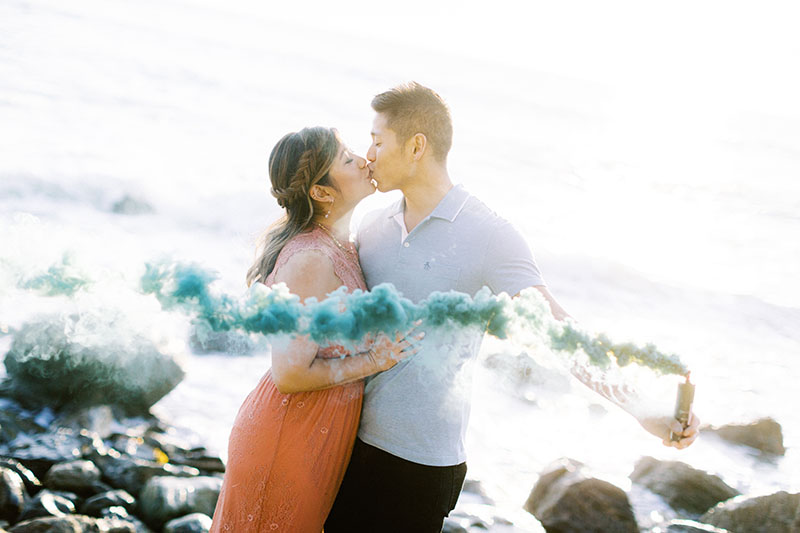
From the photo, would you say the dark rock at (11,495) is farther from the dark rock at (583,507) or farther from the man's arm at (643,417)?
the man's arm at (643,417)

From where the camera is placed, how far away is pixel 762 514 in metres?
5.52

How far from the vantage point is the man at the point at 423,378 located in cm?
281

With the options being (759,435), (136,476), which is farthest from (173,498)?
(759,435)

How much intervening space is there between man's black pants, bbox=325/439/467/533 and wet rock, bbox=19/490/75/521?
9.66 feet

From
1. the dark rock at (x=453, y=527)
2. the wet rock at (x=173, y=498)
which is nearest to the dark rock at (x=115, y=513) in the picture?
the wet rock at (x=173, y=498)

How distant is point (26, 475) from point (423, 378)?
3.95 m

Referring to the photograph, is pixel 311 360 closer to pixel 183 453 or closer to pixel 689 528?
pixel 689 528

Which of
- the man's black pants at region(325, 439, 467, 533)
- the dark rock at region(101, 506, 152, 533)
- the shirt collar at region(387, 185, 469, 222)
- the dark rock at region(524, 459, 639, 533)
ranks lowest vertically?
the dark rock at region(101, 506, 152, 533)

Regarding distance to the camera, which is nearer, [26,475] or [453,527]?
[453,527]

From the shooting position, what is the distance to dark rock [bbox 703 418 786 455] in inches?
305

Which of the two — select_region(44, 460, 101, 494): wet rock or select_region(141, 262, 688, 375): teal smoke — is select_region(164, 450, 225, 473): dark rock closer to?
select_region(44, 460, 101, 494): wet rock

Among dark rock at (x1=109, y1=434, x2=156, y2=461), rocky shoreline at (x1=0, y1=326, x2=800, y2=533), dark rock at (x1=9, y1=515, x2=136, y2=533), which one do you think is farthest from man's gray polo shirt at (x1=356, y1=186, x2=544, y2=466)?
dark rock at (x1=109, y1=434, x2=156, y2=461)

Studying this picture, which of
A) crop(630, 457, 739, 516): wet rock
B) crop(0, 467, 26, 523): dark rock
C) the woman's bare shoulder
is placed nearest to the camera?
the woman's bare shoulder

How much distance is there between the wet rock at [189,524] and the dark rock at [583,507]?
2576mm
